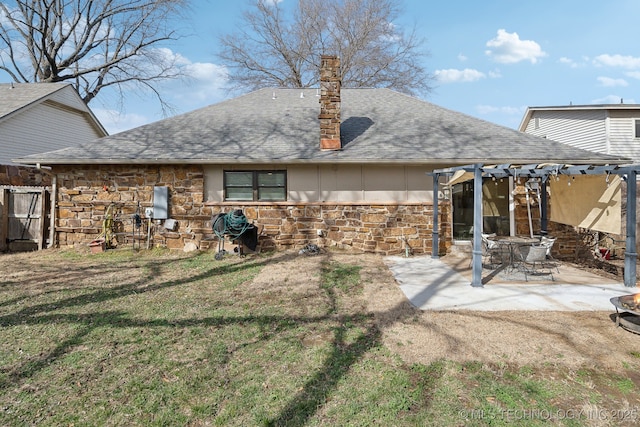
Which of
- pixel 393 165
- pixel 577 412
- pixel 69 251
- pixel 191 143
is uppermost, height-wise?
pixel 191 143

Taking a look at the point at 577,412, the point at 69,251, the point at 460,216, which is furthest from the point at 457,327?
the point at 69,251

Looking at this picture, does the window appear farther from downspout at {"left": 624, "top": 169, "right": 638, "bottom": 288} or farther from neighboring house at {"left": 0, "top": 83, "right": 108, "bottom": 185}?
neighboring house at {"left": 0, "top": 83, "right": 108, "bottom": 185}

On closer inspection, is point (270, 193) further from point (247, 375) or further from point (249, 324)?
point (247, 375)

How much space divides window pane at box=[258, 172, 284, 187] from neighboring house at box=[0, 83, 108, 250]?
19.0 feet

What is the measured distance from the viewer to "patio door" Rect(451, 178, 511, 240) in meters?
A: 9.20

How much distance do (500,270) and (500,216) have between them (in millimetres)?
2679

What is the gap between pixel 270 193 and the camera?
918 cm

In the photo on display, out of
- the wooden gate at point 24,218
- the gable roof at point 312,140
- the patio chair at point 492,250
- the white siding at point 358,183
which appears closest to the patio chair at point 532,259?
the patio chair at point 492,250

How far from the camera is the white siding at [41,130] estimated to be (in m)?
13.1

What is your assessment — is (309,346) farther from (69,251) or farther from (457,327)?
(69,251)

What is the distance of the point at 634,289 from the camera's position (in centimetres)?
573

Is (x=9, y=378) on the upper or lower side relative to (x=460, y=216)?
lower

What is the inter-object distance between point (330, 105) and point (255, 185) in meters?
2.97

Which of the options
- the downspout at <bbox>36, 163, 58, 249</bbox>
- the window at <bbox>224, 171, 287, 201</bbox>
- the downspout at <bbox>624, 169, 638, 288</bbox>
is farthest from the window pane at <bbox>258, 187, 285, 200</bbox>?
the downspout at <bbox>624, 169, 638, 288</bbox>
